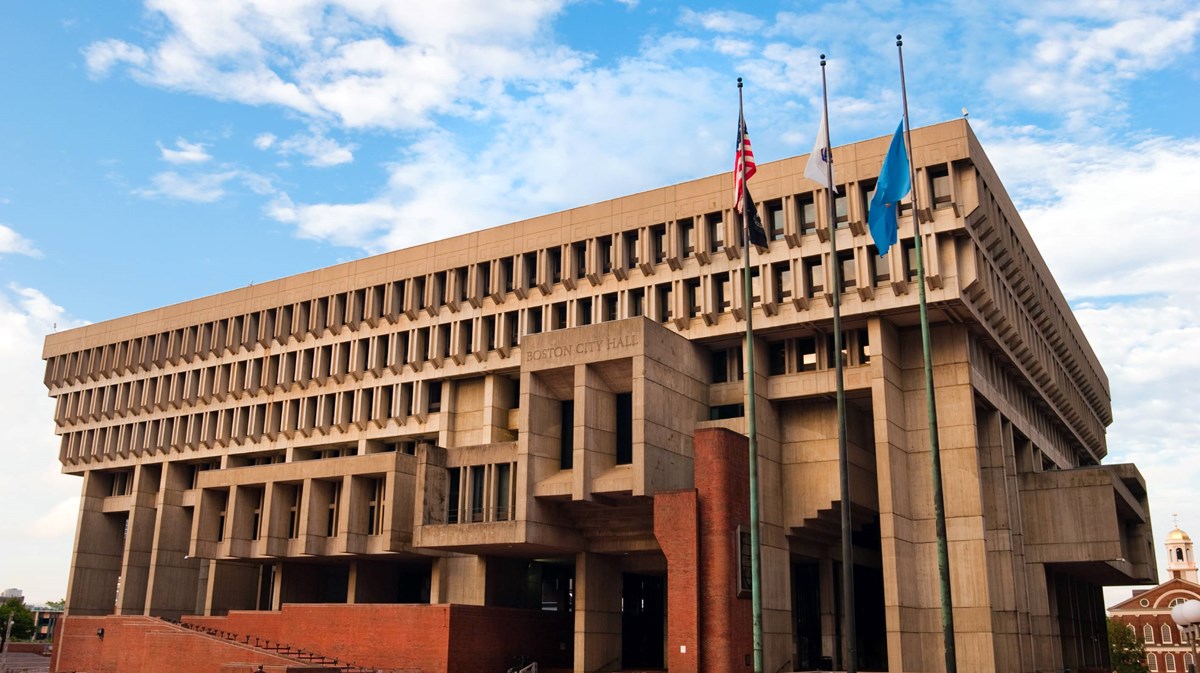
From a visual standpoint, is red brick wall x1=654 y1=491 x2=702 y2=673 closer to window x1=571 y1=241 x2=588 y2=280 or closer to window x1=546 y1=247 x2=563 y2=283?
window x1=571 y1=241 x2=588 y2=280

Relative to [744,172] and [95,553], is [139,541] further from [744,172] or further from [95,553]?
[744,172]

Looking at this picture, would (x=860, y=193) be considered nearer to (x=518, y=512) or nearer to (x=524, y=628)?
(x=518, y=512)

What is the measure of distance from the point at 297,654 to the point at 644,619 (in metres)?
20.2

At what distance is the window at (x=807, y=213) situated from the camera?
2046 inches

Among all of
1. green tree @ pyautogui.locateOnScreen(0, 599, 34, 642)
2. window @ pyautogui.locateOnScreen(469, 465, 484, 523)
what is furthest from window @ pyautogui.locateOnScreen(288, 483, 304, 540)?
green tree @ pyautogui.locateOnScreen(0, 599, 34, 642)

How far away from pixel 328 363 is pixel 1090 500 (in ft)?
153

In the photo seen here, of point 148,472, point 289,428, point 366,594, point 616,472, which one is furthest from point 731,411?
point 148,472

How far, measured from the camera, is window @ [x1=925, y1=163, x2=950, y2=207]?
48.9 metres

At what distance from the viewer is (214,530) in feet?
223

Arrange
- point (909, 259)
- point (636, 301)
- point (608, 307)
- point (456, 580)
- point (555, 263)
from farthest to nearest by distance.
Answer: point (555, 263)
point (456, 580)
point (608, 307)
point (636, 301)
point (909, 259)

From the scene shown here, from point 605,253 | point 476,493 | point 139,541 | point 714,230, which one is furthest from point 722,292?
point 139,541

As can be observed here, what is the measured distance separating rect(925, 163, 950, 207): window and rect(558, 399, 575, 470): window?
19998 millimetres

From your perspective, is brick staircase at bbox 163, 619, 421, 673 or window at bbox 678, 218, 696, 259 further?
window at bbox 678, 218, 696, 259

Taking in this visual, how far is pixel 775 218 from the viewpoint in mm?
53625
